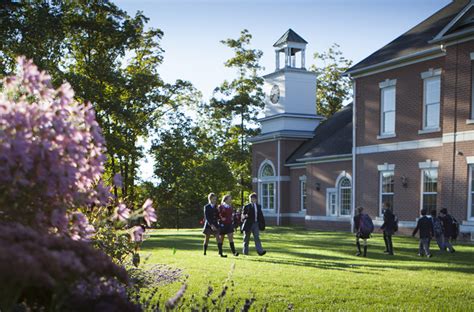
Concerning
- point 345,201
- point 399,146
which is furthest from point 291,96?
point 399,146

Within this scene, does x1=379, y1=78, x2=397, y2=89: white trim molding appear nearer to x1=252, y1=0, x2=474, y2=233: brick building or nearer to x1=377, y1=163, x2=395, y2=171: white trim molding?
x1=252, y1=0, x2=474, y2=233: brick building

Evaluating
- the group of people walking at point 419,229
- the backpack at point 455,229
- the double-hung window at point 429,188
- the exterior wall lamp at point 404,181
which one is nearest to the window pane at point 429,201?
the double-hung window at point 429,188

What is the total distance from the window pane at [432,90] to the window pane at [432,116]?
211mm

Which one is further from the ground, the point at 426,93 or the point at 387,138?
the point at 426,93

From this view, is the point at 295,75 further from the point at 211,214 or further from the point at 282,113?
the point at 211,214

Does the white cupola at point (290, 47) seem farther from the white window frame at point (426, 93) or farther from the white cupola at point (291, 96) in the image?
the white window frame at point (426, 93)

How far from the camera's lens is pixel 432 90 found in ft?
87.2

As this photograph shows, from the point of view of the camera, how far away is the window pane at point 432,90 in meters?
26.3

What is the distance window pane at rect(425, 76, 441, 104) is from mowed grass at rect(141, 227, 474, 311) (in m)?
7.43

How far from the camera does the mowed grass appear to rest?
390 inches

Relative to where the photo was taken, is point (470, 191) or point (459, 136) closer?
point (470, 191)

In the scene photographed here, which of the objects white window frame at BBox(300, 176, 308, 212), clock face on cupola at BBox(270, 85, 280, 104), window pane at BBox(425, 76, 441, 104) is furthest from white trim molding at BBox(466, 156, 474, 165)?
clock face on cupola at BBox(270, 85, 280, 104)

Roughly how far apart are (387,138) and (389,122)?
727mm

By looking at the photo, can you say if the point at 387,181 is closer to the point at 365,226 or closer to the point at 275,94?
the point at 365,226
